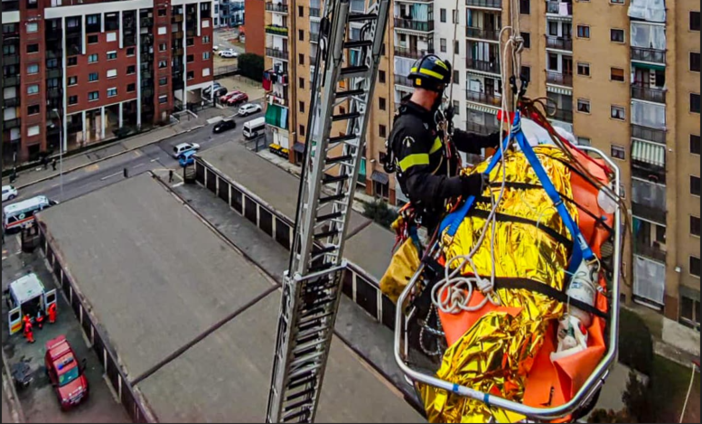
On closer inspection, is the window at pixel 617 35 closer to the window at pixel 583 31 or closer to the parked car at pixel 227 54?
the window at pixel 583 31

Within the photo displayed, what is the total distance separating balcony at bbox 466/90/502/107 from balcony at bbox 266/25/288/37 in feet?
14.7

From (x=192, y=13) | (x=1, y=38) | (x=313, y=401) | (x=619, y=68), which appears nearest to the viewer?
(x=313, y=401)

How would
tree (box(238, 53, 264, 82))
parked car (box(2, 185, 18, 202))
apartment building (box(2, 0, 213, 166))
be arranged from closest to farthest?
parked car (box(2, 185, 18, 202))
apartment building (box(2, 0, 213, 166))
tree (box(238, 53, 264, 82))

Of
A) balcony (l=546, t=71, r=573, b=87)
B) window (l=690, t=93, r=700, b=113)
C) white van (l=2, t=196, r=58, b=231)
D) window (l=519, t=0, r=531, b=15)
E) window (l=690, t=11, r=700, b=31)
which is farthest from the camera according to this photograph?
white van (l=2, t=196, r=58, b=231)

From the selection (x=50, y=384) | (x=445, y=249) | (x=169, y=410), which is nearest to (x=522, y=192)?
(x=445, y=249)

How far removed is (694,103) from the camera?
5.82m

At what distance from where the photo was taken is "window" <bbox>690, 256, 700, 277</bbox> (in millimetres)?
6023

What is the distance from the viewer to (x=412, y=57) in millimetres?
8430

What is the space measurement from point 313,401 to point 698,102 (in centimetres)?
532

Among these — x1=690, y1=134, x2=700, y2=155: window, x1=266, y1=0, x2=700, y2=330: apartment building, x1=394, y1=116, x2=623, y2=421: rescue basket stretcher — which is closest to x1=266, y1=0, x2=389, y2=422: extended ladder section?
x1=394, y1=116, x2=623, y2=421: rescue basket stretcher

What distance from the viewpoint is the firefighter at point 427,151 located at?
164 cm

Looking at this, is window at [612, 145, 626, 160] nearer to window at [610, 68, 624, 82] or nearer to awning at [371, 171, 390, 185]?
window at [610, 68, 624, 82]

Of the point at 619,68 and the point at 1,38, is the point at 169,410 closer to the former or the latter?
the point at 619,68

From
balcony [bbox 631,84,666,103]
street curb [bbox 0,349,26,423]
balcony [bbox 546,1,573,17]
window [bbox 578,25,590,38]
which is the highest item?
balcony [bbox 546,1,573,17]
